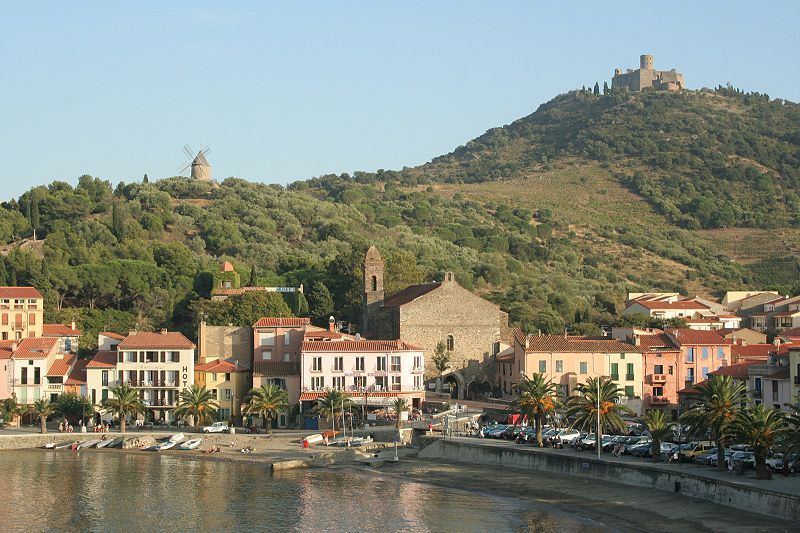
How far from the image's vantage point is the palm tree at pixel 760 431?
153ft

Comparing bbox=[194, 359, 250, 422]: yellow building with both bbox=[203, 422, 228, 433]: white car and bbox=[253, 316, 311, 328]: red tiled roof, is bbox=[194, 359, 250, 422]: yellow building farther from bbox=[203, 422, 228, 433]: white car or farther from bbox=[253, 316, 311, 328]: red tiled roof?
bbox=[203, 422, 228, 433]: white car

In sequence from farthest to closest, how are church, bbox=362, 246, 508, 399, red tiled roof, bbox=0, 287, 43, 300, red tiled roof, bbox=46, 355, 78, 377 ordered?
1. red tiled roof, bbox=0, 287, 43, 300
2. church, bbox=362, 246, 508, 399
3. red tiled roof, bbox=46, 355, 78, 377

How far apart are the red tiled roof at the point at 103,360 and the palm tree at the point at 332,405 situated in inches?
569

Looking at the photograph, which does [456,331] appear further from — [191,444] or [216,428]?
[191,444]

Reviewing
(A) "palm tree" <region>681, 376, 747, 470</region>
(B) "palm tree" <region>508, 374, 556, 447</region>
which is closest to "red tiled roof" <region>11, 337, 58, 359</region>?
(B) "palm tree" <region>508, 374, 556, 447</region>

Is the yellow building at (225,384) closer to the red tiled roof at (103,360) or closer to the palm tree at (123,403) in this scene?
the palm tree at (123,403)

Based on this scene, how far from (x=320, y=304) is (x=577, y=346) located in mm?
32759

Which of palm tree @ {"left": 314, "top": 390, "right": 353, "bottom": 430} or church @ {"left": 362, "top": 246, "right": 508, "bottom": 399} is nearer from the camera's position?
palm tree @ {"left": 314, "top": 390, "right": 353, "bottom": 430}

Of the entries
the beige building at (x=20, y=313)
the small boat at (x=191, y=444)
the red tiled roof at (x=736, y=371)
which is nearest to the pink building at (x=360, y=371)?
the small boat at (x=191, y=444)

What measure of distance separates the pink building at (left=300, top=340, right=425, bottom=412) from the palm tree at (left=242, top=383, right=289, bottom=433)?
8.70 ft

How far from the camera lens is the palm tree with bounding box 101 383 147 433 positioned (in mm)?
76188

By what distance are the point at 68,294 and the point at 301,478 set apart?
55.5m

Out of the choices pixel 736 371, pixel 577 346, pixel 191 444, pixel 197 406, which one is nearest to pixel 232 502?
pixel 191 444

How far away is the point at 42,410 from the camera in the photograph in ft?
252
